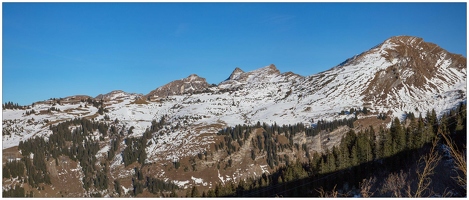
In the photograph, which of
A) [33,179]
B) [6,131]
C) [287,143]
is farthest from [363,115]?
[6,131]

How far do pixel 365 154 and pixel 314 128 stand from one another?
8051 centimetres

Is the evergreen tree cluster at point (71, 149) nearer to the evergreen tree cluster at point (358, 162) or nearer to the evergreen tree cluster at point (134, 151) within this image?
the evergreen tree cluster at point (134, 151)

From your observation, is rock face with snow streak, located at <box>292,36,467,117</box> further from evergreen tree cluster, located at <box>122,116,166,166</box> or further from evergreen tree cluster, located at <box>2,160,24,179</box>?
evergreen tree cluster, located at <box>2,160,24,179</box>

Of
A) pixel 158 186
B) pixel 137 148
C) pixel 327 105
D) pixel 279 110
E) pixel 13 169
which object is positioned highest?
pixel 327 105

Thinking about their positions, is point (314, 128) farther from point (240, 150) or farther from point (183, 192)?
point (183, 192)

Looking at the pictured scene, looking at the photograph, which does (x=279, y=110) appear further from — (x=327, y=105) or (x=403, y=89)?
(x=403, y=89)

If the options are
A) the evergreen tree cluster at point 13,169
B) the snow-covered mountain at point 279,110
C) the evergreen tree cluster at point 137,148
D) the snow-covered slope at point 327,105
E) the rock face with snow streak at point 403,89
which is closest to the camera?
the evergreen tree cluster at point 13,169

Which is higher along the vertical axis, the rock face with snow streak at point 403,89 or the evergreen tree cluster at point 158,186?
the rock face with snow streak at point 403,89

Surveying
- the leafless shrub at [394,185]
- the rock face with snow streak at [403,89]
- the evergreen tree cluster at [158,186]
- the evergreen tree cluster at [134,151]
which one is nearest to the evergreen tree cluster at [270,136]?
the evergreen tree cluster at [158,186]

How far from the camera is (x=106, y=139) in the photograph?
15688cm

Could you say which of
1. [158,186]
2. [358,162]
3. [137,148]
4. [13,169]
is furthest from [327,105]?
[13,169]

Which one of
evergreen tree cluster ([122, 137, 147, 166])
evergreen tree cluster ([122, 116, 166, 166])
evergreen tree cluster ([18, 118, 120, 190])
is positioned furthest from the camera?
evergreen tree cluster ([122, 116, 166, 166])

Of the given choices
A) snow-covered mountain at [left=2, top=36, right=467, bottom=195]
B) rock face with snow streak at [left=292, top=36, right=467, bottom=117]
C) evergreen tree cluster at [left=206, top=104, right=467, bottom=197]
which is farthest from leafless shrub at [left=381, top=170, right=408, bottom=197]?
rock face with snow streak at [left=292, top=36, right=467, bottom=117]

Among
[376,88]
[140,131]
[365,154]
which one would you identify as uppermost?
[376,88]
